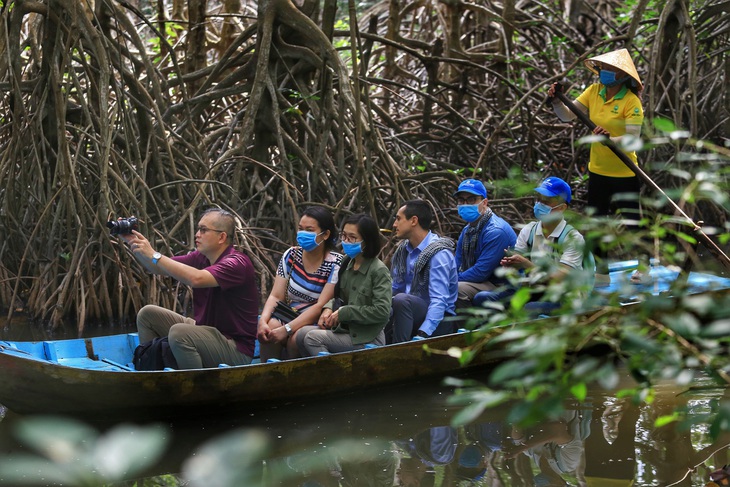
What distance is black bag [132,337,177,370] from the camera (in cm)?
479

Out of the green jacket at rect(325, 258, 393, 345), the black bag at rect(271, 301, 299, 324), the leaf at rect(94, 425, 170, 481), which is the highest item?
the leaf at rect(94, 425, 170, 481)

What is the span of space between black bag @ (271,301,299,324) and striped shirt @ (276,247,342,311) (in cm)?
5

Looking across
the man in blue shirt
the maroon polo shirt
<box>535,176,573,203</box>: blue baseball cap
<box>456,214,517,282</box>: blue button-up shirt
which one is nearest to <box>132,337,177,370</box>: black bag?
the maroon polo shirt

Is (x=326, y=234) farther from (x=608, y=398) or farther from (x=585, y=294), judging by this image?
(x=585, y=294)

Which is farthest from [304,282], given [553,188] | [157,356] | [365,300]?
A: [553,188]

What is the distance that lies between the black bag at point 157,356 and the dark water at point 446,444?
11.9 inches

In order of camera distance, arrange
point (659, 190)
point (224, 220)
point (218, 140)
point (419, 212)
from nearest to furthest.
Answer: point (659, 190) < point (224, 220) < point (419, 212) < point (218, 140)

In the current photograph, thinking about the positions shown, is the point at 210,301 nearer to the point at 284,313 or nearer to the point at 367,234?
the point at 284,313

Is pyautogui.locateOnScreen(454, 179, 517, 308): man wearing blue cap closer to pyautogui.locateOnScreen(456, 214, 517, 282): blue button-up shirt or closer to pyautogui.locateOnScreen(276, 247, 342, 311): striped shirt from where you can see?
pyautogui.locateOnScreen(456, 214, 517, 282): blue button-up shirt

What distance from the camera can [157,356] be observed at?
15.8 ft

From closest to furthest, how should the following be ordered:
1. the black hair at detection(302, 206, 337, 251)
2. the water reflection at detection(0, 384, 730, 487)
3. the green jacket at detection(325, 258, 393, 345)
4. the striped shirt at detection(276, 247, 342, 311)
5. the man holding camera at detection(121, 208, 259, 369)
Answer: the water reflection at detection(0, 384, 730, 487), the man holding camera at detection(121, 208, 259, 369), the green jacket at detection(325, 258, 393, 345), the black hair at detection(302, 206, 337, 251), the striped shirt at detection(276, 247, 342, 311)

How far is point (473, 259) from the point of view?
5.84 meters

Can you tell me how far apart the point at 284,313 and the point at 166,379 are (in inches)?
35.1

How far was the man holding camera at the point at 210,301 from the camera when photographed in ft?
15.1
